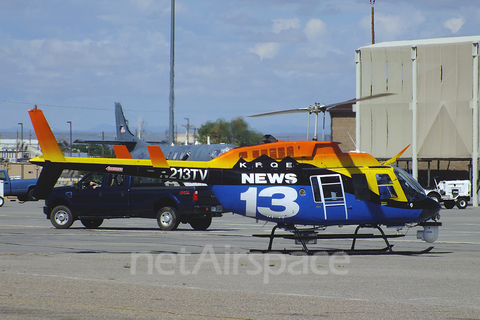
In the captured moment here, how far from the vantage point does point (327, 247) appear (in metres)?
15.0

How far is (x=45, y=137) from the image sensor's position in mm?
13836

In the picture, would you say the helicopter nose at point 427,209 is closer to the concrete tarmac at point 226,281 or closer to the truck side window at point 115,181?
the concrete tarmac at point 226,281

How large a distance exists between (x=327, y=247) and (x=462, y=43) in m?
28.5

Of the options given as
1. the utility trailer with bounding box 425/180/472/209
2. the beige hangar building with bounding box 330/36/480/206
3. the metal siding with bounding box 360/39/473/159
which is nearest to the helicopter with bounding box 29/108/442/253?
the utility trailer with bounding box 425/180/472/209

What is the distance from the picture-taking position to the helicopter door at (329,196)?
13.6 metres

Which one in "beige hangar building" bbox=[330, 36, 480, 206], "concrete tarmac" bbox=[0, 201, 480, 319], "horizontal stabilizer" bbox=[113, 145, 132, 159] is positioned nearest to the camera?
"concrete tarmac" bbox=[0, 201, 480, 319]

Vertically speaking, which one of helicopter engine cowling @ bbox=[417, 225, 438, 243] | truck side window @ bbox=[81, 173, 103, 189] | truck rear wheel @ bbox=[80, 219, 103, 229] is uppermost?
truck side window @ bbox=[81, 173, 103, 189]

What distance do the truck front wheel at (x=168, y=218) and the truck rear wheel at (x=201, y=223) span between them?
3.45ft

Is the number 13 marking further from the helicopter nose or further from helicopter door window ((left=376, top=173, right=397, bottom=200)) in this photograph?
the helicopter nose

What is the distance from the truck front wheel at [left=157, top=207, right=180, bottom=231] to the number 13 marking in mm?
6141

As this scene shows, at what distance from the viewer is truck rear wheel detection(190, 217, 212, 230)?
20456 millimetres

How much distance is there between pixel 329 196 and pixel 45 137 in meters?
6.45

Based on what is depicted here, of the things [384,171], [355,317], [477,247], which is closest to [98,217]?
[384,171]

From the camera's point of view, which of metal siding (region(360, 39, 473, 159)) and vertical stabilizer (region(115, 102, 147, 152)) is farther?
vertical stabilizer (region(115, 102, 147, 152))
